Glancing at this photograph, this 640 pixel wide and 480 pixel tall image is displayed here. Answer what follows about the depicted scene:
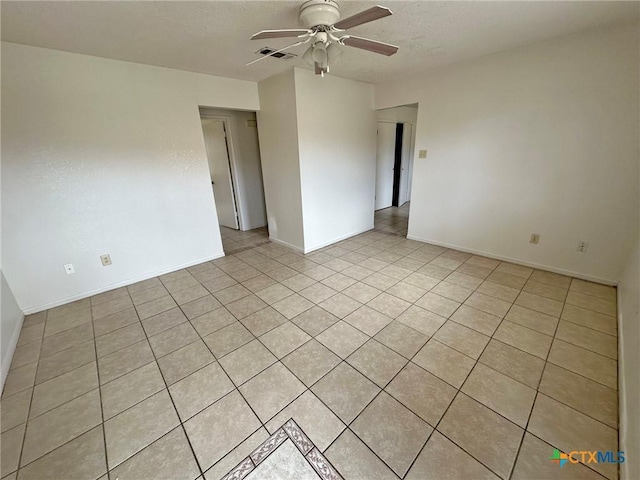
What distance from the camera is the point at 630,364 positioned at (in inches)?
57.7

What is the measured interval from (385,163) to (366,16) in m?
4.61

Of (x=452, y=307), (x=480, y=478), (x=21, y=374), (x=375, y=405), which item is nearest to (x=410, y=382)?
(x=375, y=405)

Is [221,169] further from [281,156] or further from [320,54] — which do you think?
[320,54]

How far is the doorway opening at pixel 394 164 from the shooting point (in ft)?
17.6

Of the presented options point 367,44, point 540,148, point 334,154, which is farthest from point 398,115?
point 367,44

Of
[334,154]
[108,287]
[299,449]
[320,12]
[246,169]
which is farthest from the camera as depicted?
[246,169]

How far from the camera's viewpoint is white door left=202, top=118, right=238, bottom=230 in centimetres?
441

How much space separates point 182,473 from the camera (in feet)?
3.87

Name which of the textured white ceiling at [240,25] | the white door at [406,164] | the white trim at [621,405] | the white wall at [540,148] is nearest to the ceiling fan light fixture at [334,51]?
the textured white ceiling at [240,25]

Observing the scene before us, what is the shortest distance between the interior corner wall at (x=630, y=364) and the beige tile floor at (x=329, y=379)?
0.06 meters

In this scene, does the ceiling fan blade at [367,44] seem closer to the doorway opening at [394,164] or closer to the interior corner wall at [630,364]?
the interior corner wall at [630,364]

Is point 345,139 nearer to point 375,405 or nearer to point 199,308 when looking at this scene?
point 199,308

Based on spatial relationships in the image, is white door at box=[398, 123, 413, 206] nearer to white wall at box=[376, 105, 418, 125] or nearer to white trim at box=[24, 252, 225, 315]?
white wall at box=[376, 105, 418, 125]

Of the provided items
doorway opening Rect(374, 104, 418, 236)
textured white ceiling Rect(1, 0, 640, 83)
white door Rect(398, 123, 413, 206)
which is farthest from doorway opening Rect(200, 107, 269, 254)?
white door Rect(398, 123, 413, 206)
